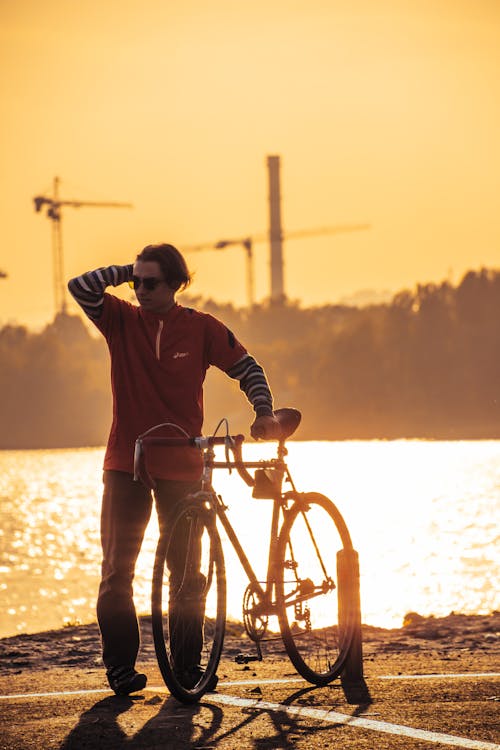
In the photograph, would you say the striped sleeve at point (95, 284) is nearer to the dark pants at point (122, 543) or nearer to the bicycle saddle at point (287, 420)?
the dark pants at point (122, 543)

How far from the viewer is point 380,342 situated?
173 metres

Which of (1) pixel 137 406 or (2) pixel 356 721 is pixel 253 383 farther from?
(2) pixel 356 721

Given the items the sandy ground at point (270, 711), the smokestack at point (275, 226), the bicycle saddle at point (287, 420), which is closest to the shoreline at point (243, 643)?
the sandy ground at point (270, 711)

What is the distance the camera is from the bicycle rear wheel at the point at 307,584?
6629 millimetres

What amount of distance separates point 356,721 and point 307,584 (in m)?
1.23

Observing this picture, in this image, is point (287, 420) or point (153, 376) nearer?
point (153, 376)

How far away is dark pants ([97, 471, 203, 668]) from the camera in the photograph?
6.49 metres

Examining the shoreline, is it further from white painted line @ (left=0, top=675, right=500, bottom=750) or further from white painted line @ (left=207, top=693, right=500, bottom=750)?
white painted line @ (left=207, top=693, right=500, bottom=750)

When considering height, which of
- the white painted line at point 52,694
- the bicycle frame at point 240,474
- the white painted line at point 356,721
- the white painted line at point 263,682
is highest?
the bicycle frame at point 240,474

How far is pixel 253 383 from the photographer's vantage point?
6.73m

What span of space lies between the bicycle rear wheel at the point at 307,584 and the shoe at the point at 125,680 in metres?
0.67

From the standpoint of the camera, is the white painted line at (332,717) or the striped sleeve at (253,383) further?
the striped sleeve at (253,383)

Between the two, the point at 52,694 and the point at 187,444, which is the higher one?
the point at 187,444

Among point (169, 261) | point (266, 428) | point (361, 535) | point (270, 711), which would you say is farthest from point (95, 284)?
point (361, 535)
